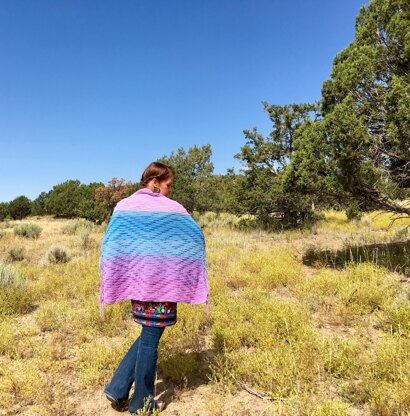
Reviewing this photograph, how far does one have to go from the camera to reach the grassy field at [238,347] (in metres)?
2.81

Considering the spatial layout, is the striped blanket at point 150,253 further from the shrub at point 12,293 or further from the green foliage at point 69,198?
the green foliage at point 69,198

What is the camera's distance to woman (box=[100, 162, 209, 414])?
2578mm

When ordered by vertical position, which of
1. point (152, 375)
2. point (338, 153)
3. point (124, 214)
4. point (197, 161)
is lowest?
point (152, 375)

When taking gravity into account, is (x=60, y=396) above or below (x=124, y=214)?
below

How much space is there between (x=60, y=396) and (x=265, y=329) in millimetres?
2329

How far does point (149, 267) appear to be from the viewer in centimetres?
257

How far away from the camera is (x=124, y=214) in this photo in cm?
266

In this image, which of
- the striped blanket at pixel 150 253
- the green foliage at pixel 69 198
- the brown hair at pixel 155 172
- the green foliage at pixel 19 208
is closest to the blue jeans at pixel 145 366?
the striped blanket at pixel 150 253

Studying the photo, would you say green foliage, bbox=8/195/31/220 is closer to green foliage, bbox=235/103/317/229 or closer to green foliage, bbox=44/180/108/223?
green foliage, bbox=44/180/108/223

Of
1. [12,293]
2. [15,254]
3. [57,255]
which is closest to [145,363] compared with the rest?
[12,293]

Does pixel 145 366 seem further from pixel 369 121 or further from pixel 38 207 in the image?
pixel 38 207

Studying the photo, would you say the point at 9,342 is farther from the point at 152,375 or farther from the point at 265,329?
the point at 265,329

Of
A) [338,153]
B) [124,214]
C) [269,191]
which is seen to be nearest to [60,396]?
[124,214]

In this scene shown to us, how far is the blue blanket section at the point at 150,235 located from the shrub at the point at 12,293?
3328 mm
